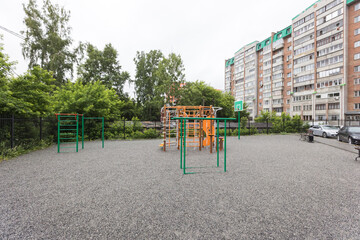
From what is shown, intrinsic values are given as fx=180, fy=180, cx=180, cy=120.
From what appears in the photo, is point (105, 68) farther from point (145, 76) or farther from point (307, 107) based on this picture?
point (307, 107)

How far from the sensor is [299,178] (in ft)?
15.9

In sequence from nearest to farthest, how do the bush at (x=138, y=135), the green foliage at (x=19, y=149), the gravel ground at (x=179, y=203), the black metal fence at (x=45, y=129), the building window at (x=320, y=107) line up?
1. the gravel ground at (x=179, y=203)
2. the green foliage at (x=19, y=149)
3. the black metal fence at (x=45, y=129)
4. the bush at (x=138, y=135)
5. the building window at (x=320, y=107)

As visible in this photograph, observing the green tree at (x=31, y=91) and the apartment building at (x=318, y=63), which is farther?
the apartment building at (x=318, y=63)

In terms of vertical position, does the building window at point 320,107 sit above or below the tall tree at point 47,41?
below

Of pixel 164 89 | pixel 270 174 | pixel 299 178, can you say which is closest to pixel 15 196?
pixel 270 174

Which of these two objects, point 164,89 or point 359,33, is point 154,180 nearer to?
point 164,89

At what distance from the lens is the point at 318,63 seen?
3641cm

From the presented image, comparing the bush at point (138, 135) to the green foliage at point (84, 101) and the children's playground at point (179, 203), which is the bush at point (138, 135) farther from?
the children's playground at point (179, 203)

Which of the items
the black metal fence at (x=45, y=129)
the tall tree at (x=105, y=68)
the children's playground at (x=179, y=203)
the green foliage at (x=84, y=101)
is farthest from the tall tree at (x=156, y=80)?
the children's playground at (x=179, y=203)

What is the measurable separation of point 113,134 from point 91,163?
9.04m

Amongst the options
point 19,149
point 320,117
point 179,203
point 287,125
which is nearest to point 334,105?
point 320,117

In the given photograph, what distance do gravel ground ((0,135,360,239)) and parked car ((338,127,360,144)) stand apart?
27.1ft

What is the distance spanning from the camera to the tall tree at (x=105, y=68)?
30562 mm

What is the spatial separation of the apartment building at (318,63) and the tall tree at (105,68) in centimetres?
3779
